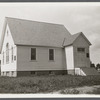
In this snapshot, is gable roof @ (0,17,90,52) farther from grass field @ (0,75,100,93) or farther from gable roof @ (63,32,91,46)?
grass field @ (0,75,100,93)

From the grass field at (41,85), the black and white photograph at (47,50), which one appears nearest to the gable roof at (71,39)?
the black and white photograph at (47,50)

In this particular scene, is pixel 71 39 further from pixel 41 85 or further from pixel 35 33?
pixel 41 85

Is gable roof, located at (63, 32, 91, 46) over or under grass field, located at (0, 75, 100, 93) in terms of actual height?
over

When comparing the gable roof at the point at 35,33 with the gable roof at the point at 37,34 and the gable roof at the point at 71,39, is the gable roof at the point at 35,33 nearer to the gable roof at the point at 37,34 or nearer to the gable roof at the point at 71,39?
the gable roof at the point at 37,34

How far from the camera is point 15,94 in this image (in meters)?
12.7

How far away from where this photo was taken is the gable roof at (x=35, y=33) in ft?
74.6

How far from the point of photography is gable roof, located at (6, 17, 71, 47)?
22750 millimetres

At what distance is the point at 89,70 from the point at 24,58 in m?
7.44

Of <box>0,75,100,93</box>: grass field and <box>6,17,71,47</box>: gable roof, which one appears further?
<box>6,17,71,47</box>: gable roof

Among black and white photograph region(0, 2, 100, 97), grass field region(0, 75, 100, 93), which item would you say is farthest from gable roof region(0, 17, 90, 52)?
grass field region(0, 75, 100, 93)

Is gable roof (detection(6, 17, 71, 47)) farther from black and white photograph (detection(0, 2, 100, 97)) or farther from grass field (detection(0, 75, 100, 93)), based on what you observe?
grass field (detection(0, 75, 100, 93))

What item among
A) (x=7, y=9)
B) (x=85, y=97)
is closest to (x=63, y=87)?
(x=85, y=97)

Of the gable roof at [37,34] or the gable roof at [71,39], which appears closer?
the gable roof at [37,34]

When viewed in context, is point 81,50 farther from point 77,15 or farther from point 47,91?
point 47,91
